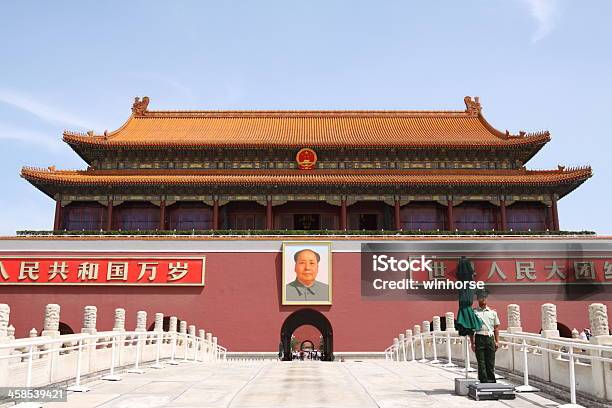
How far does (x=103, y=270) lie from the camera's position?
26.4m

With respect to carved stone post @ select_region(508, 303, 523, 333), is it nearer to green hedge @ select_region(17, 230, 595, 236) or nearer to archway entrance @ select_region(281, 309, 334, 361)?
green hedge @ select_region(17, 230, 595, 236)

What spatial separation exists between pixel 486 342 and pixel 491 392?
2.52 ft

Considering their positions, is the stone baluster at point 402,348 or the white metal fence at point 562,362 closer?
the white metal fence at point 562,362

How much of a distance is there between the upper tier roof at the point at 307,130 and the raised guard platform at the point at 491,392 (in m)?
22.5

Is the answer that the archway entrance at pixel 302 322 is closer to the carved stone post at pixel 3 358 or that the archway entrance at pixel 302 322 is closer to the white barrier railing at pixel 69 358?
the white barrier railing at pixel 69 358

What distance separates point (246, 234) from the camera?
27484mm

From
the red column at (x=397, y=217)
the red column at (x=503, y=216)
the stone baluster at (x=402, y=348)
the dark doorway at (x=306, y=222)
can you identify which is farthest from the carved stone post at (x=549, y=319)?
the dark doorway at (x=306, y=222)

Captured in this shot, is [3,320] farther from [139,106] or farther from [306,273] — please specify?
[139,106]

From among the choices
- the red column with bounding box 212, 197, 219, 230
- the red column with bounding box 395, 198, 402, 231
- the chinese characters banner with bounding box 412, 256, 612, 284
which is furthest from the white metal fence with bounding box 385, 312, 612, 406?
the red column with bounding box 212, 197, 219, 230

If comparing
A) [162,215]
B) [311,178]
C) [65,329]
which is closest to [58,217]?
[162,215]

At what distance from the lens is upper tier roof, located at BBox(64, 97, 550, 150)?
30.9 metres

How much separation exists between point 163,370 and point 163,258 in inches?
484

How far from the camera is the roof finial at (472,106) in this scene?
36.2 meters

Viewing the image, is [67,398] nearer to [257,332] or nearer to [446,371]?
[446,371]
